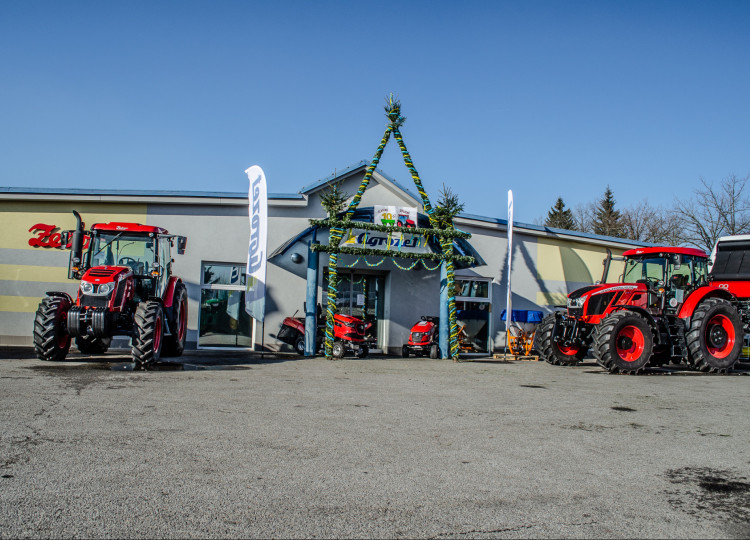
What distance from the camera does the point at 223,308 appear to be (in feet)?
52.4

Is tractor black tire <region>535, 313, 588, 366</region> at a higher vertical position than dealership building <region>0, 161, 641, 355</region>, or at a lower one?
lower

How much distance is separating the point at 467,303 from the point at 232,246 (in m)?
6.93

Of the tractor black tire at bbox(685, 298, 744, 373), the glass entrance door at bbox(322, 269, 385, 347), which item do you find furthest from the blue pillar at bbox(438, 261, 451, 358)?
the tractor black tire at bbox(685, 298, 744, 373)

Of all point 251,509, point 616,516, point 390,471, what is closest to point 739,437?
point 616,516

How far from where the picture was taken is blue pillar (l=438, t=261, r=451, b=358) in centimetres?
1523

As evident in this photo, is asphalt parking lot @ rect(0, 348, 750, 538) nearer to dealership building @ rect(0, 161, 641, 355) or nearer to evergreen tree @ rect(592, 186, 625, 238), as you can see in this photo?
dealership building @ rect(0, 161, 641, 355)

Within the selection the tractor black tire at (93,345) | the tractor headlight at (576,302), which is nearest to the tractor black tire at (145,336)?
the tractor black tire at (93,345)

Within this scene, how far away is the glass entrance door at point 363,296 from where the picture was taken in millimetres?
17062

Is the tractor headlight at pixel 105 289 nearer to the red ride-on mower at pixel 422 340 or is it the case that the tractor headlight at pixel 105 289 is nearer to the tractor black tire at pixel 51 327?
the tractor black tire at pixel 51 327

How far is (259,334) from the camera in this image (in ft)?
52.2

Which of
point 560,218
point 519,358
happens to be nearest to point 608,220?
point 560,218

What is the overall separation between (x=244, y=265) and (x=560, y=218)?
1803 inches

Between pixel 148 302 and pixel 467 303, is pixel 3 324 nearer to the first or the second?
pixel 148 302

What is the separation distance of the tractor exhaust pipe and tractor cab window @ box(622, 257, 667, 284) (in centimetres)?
1094
